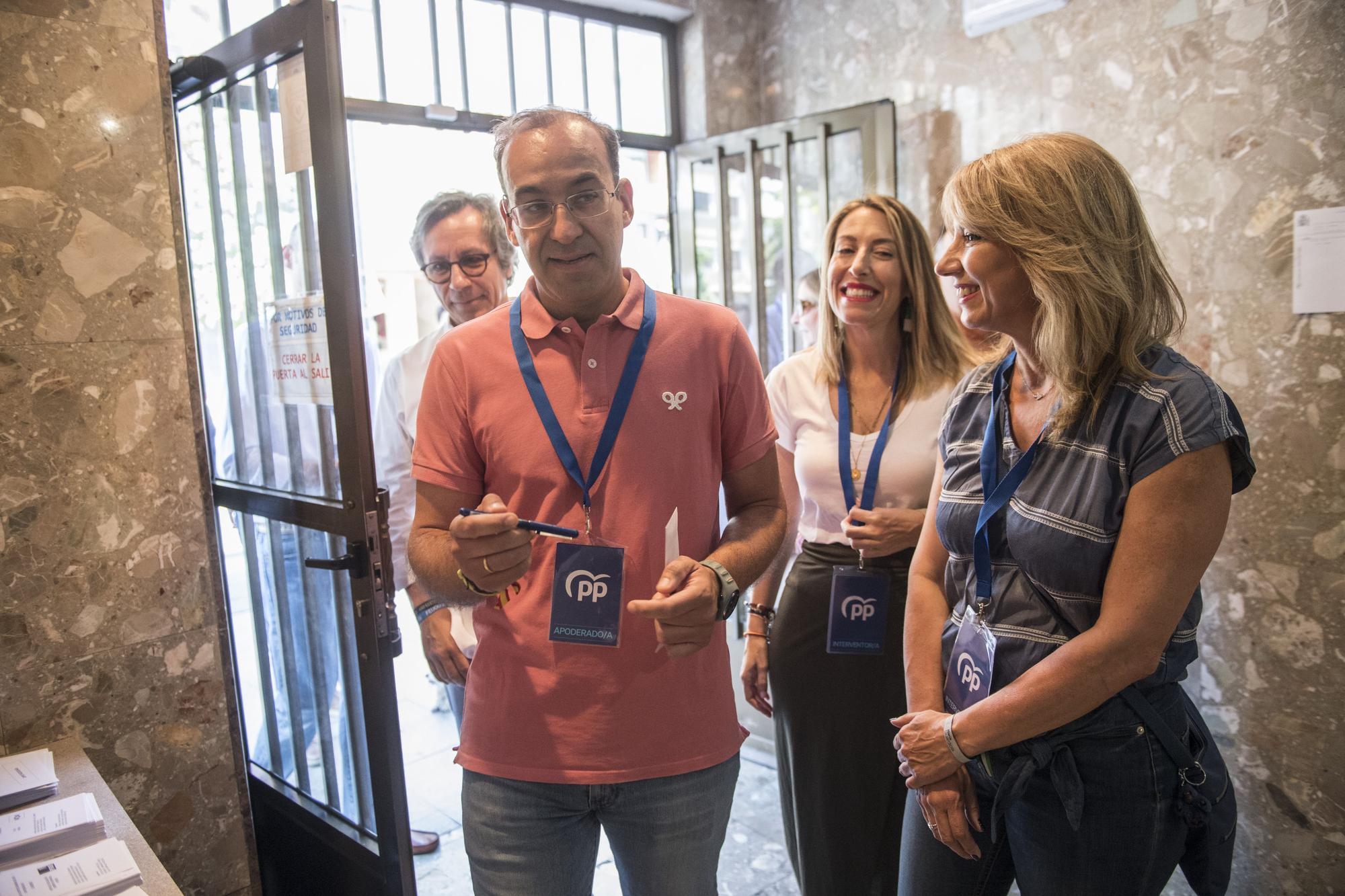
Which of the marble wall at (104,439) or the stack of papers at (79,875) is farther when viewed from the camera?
the marble wall at (104,439)

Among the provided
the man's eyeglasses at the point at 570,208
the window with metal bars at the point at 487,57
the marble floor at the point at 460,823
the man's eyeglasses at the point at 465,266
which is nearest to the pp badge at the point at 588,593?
the man's eyeglasses at the point at 570,208

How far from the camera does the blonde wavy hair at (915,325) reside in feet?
7.14

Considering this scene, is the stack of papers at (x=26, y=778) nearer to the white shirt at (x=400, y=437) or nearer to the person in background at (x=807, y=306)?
the white shirt at (x=400, y=437)

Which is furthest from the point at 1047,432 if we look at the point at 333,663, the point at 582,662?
the point at 333,663

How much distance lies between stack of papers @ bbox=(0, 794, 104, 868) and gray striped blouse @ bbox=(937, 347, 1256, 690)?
4.77 feet

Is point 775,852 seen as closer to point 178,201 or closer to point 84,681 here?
point 84,681

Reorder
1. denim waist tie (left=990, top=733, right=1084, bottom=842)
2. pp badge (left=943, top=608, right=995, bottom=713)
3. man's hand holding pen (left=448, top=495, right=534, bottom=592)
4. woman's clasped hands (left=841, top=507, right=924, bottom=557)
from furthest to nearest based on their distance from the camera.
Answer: woman's clasped hands (left=841, top=507, right=924, bottom=557)
pp badge (left=943, top=608, right=995, bottom=713)
denim waist tie (left=990, top=733, right=1084, bottom=842)
man's hand holding pen (left=448, top=495, right=534, bottom=592)

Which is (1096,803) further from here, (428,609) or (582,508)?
(428,609)

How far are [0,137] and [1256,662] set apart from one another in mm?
3107

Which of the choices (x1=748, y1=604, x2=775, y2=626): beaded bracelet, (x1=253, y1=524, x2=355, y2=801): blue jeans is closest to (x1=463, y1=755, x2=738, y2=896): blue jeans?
(x1=748, y1=604, x2=775, y2=626): beaded bracelet

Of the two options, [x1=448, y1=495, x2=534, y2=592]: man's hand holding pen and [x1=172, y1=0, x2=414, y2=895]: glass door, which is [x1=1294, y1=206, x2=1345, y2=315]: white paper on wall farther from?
[x1=172, y1=0, x2=414, y2=895]: glass door

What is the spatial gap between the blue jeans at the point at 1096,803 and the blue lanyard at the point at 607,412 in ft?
2.44

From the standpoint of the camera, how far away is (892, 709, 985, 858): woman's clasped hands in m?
1.46

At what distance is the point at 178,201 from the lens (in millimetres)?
2066
